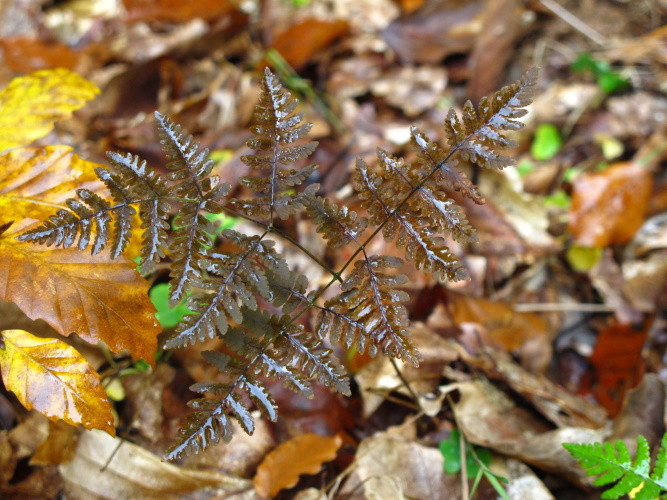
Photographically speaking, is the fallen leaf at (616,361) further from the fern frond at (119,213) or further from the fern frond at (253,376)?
the fern frond at (119,213)

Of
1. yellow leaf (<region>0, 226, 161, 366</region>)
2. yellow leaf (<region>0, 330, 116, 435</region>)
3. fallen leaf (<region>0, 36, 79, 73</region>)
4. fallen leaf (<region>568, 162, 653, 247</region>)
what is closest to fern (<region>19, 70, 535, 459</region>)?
yellow leaf (<region>0, 226, 161, 366</region>)

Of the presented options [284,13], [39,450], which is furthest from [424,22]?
[39,450]

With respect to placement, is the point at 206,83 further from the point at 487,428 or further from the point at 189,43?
the point at 487,428

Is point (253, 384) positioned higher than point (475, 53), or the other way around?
point (253, 384)

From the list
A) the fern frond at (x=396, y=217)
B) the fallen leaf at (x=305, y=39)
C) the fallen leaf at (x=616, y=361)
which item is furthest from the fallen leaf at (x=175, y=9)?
the fallen leaf at (x=616, y=361)

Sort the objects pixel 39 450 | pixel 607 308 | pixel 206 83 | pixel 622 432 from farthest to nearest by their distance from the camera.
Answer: pixel 206 83
pixel 607 308
pixel 622 432
pixel 39 450
